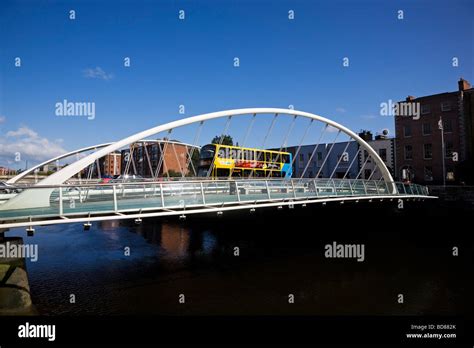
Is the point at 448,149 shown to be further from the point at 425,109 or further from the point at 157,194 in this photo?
the point at 157,194

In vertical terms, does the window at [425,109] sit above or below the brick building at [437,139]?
above

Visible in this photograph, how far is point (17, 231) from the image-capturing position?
28.2 metres

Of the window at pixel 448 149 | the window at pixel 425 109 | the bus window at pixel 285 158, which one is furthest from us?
the window at pixel 425 109

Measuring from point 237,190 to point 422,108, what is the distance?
3756cm

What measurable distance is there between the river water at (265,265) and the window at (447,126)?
1376 cm

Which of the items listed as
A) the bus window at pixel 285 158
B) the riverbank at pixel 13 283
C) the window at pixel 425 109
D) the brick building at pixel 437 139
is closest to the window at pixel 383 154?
the brick building at pixel 437 139

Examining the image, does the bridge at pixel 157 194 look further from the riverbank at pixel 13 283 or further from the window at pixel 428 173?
the window at pixel 428 173

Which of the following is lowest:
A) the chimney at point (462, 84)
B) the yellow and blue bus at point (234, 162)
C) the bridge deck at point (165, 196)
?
the bridge deck at point (165, 196)

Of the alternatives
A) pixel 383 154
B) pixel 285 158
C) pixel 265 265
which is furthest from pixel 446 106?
pixel 265 265

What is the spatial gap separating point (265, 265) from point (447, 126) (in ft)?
106

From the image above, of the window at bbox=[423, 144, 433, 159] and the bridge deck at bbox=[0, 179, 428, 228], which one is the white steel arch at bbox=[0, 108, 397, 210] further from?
the window at bbox=[423, 144, 433, 159]

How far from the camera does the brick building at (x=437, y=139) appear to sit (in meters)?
37.1

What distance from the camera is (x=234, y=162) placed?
2600 centimetres

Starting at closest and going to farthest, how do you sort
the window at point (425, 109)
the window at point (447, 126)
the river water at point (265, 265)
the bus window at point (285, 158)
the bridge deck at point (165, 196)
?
the bridge deck at point (165, 196) < the river water at point (265, 265) < the bus window at point (285, 158) < the window at point (447, 126) < the window at point (425, 109)
